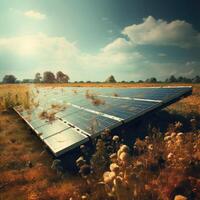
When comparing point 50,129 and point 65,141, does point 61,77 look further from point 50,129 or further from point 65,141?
point 65,141

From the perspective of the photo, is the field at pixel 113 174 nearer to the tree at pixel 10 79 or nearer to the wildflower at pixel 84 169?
the wildflower at pixel 84 169

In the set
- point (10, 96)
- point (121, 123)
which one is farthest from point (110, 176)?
point (10, 96)

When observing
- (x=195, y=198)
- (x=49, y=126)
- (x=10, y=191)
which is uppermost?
(x=49, y=126)

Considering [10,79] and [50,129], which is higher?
[10,79]

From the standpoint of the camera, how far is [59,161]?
7.10 m

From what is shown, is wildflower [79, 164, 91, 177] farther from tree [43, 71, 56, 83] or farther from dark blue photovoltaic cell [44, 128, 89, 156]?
tree [43, 71, 56, 83]

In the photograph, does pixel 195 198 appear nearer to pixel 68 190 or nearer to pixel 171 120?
pixel 68 190

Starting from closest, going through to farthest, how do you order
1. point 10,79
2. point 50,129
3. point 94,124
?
point 94,124, point 50,129, point 10,79

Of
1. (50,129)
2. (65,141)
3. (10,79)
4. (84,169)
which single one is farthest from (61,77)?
(84,169)

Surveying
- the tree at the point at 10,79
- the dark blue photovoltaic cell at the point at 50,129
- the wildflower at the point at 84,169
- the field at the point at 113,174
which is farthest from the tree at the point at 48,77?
the wildflower at the point at 84,169

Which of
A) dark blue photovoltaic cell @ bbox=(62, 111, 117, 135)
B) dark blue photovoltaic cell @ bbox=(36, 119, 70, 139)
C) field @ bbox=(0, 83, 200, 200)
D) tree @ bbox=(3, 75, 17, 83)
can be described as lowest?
field @ bbox=(0, 83, 200, 200)

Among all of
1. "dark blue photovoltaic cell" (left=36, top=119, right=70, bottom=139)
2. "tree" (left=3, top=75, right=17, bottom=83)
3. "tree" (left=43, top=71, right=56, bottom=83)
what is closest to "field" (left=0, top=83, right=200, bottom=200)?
"dark blue photovoltaic cell" (left=36, top=119, right=70, bottom=139)

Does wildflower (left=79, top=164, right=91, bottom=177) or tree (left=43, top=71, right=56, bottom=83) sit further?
tree (left=43, top=71, right=56, bottom=83)

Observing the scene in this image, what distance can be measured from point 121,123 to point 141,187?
3.31 meters
